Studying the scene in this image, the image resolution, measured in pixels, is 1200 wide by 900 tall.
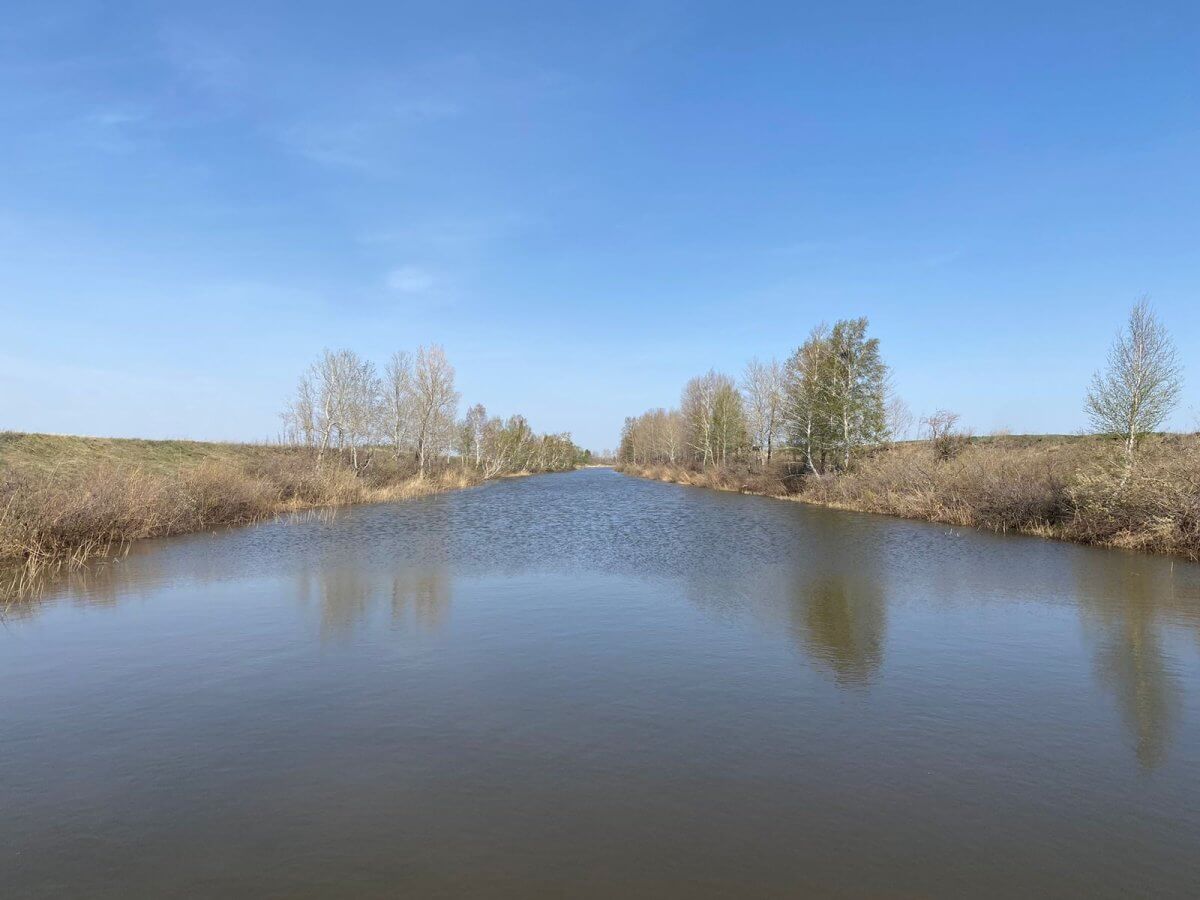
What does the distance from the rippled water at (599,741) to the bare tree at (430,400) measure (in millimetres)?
35816

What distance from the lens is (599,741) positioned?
5.38m

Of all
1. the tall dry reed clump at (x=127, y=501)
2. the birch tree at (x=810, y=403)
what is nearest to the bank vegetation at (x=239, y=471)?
the tall dry reed clump at (x=127, y=501)

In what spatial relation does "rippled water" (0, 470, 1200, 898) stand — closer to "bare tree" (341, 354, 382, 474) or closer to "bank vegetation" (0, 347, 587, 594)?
"bank vegetation" (0, 347, 587, 594)

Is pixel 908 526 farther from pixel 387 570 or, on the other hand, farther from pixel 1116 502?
pixel 387 570

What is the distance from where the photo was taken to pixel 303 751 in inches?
203

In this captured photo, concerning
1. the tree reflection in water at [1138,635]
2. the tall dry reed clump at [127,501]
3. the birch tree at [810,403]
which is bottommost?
the tree reflection in water at [1138,635]

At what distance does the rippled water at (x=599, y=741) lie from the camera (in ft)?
12.3

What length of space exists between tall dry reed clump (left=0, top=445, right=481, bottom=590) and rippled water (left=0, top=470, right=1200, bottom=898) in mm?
3225

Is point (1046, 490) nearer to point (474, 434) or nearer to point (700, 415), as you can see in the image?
point (700, 415)

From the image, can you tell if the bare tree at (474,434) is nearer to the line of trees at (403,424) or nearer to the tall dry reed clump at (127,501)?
the line of trees at (403,424)

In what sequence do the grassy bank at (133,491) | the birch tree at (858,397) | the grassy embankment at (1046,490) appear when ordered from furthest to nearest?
1. the birch tree at (858,397)
2. the grassy embankment at (1046,490)
3. the grassy bank at (133,491)

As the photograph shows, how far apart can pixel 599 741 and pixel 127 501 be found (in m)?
16.7

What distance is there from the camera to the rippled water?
12.3 feet

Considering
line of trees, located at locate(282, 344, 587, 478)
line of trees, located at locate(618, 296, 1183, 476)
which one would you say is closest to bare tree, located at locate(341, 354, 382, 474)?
line of trees, located at locate(282, 344, 587, 478)
